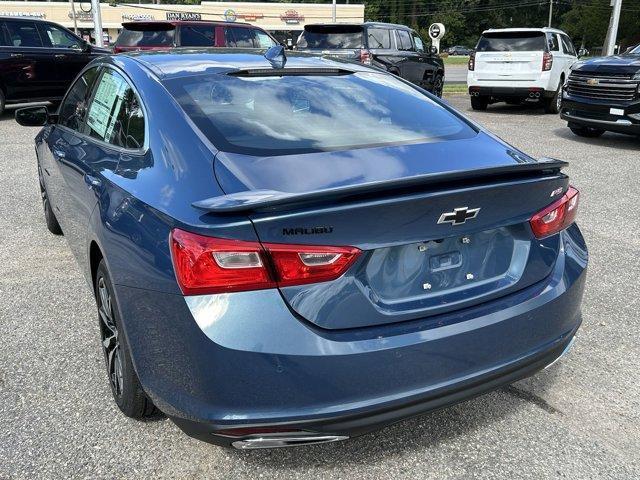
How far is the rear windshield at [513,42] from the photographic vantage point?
44.0 ft

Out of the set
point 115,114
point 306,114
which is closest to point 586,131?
point 306,114

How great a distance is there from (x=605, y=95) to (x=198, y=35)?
815cm

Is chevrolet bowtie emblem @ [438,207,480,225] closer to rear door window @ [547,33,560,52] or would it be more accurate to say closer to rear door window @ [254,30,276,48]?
rear door window @ [254,30,276,48]

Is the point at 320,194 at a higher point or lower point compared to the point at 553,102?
higher

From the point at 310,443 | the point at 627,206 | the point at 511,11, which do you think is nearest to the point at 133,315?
the point at 310,443

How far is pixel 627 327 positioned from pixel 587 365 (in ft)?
2.03

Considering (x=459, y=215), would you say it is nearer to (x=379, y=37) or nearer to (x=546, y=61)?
(x=379, y=37)

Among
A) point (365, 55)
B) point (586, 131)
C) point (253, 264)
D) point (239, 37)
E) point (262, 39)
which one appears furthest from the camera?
point (262, 39)

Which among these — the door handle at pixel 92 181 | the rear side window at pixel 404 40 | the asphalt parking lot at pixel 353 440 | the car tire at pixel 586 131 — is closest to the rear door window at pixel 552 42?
the rear side window at pixel 404 40

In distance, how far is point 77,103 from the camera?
396 centimetres

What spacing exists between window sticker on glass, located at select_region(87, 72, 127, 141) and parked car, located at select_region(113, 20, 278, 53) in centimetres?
969

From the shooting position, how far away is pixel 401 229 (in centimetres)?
198

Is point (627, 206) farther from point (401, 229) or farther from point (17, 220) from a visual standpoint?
point (17, 220)

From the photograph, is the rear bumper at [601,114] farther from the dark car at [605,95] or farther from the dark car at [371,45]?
the dark car at [371,45]
